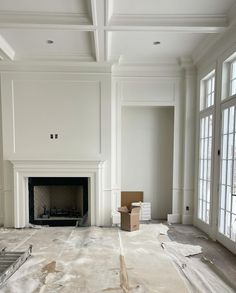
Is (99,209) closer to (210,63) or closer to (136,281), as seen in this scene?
(136,281)

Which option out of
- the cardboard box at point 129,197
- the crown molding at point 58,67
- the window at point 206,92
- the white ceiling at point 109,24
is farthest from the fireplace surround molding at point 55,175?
the window at point 206,92

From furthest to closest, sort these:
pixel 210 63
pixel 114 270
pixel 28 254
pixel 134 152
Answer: pixel 134 152 < pixel 210 63 < pixel 28 254 < pixel 114 270

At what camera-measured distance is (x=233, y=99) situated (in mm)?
3156

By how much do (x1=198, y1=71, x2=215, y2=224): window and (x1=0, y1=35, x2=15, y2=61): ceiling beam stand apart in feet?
11.6

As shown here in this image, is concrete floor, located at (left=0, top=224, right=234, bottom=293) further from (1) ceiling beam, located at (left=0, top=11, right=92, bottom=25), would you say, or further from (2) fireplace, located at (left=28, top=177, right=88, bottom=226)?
(1) ceiling beam, located at (left=0, top=11, right=92, bottom=25)

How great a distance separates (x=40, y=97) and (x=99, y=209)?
2453 mm

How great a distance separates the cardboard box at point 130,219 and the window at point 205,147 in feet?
4.05

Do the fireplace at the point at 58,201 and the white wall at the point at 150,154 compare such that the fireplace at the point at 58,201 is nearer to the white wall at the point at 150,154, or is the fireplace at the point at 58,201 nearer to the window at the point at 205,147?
the white wall at the point at 150,154

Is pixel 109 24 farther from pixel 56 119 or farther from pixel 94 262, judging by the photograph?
pixel 94 262

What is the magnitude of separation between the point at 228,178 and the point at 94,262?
7.28ft

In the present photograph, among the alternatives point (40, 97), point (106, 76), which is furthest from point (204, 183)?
point (40, 97)

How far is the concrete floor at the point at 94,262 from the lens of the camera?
2.36 metres

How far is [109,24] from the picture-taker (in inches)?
122

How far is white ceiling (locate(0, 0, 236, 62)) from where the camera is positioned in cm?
281
